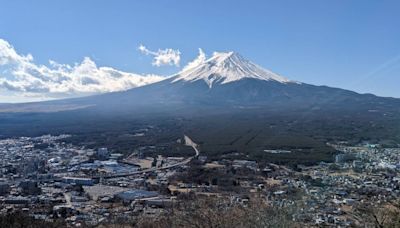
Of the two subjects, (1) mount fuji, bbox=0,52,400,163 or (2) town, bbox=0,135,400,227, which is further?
(1) mount fuji, bbox=0,52,400,163

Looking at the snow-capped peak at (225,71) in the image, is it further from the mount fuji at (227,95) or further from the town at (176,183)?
the town at (176,183)

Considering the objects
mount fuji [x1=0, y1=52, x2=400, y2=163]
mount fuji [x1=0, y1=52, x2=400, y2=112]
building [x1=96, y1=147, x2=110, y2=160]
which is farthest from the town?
mount fuji [x1=0, y1=52, x2=400, y2=112]

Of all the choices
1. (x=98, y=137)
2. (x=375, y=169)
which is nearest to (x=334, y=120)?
(x=98, y=137)

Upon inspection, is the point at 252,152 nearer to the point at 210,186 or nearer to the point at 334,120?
the point at 210,186

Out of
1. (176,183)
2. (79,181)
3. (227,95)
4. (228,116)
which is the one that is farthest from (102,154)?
(227,95)

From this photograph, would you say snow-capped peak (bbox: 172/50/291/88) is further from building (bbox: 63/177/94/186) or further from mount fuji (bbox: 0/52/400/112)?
building (bbox: 63/177/94/186)

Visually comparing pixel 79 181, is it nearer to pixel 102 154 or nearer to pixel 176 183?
pixel 176 183

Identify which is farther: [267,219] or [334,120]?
[334,120]

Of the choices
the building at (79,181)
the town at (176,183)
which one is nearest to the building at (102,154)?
the town at (176,183)

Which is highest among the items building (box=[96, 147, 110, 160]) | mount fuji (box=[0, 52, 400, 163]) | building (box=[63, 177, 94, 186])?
mount fuji (box=[0, 52, 400, 163])
